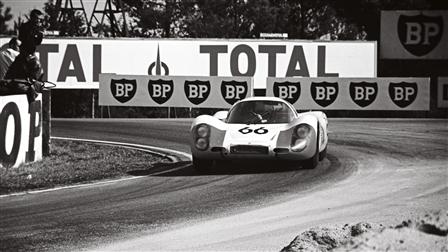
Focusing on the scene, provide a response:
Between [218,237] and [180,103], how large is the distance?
15826 millimetres

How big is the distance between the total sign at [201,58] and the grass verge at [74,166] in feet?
47.3

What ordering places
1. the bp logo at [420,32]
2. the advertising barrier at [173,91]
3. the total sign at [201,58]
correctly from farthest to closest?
the total sign at [201,58] < the bp logo at [420,32] < the advertising barrier at [173,91]

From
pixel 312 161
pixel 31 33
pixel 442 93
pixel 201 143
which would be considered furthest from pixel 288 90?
pixel 201 143

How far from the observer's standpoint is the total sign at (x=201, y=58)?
29.2 m

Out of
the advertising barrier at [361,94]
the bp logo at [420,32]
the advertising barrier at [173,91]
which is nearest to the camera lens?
the advertising barrier at [361,94]

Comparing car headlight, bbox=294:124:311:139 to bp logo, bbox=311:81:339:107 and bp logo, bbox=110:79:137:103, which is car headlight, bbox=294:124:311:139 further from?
bp logo, bbox=110:79:137:103

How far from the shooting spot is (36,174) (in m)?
10.5

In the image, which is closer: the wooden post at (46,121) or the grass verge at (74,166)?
the grass verge at (74,166)

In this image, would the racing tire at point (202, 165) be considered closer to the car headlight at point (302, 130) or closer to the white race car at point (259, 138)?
the white race car at point (259, 138)

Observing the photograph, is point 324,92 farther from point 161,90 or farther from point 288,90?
point 161,90

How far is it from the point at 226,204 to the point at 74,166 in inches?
175

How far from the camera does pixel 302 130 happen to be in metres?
10.7

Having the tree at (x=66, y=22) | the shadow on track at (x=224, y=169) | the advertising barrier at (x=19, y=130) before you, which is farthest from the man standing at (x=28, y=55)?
the tree at (x=66, y=22)

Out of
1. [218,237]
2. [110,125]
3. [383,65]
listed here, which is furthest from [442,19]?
[218,237]
